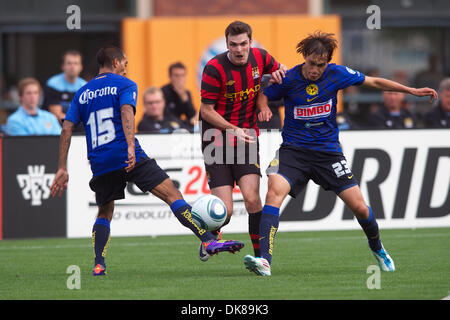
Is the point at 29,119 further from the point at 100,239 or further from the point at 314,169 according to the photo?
the point at 314,169

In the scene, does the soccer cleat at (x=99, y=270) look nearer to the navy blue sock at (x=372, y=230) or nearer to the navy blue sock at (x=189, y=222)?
the navy blue sock at (x=189, y=222)

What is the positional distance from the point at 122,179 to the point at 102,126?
47cm

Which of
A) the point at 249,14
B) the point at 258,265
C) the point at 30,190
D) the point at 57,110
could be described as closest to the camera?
the point at 258,265

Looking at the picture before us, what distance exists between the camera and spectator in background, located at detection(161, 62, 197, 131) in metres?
13.0

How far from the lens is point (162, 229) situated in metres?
11.6

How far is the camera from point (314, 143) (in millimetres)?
7797

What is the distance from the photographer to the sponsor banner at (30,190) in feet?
37.1

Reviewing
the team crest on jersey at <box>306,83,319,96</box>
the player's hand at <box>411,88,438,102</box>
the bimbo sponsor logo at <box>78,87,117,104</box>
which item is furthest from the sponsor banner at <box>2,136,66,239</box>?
the player's hand at <box>411,88,438,102</box>

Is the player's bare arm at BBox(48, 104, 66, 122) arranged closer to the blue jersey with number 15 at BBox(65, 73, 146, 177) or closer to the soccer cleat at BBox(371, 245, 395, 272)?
the blue jersey with number 15 at BBox(65, 73, 146, 177)

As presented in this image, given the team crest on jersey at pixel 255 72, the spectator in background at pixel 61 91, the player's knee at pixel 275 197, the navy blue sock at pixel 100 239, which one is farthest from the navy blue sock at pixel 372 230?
the spectator in background at pixel 61 91

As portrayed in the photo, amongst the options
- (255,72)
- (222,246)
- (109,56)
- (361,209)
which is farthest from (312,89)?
(109,56)
